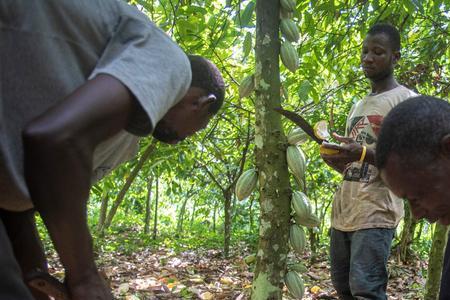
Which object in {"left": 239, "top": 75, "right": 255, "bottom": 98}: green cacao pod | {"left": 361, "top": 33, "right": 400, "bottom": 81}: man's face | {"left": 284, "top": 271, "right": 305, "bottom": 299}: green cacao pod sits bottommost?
{"left": 284, "top": 271, "right": 305, "bottom": 299}: green cacao pod

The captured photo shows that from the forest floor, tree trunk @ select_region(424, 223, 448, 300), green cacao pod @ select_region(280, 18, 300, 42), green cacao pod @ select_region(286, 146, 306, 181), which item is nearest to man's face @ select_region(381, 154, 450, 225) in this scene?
green cacao pod @ select_region(286, 146, 306, 181)

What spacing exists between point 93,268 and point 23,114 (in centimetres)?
36

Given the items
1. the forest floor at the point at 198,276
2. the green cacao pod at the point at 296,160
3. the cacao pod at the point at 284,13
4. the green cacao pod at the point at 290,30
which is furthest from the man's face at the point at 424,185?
the forest floor at the point at 198,276

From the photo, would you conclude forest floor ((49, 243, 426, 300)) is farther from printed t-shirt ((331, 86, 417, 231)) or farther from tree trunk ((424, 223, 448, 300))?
printed t-shirt ((331, 86, 417, 231))

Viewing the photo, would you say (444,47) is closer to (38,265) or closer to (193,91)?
(193,91)

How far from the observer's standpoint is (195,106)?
144 centimetres

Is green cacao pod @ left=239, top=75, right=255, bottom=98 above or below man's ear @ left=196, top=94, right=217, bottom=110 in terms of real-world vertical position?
above

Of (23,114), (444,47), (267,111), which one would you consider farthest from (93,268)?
(444,47)

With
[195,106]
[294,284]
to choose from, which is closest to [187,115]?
[195,106]

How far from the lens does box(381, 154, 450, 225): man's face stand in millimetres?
1365

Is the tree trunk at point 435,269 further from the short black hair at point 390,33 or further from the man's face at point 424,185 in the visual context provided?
the man's face at point 424,185

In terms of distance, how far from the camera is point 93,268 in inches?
41.2

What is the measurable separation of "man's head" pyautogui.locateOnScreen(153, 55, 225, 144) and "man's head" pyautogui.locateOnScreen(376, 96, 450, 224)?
52 cm

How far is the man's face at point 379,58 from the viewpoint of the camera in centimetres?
255
